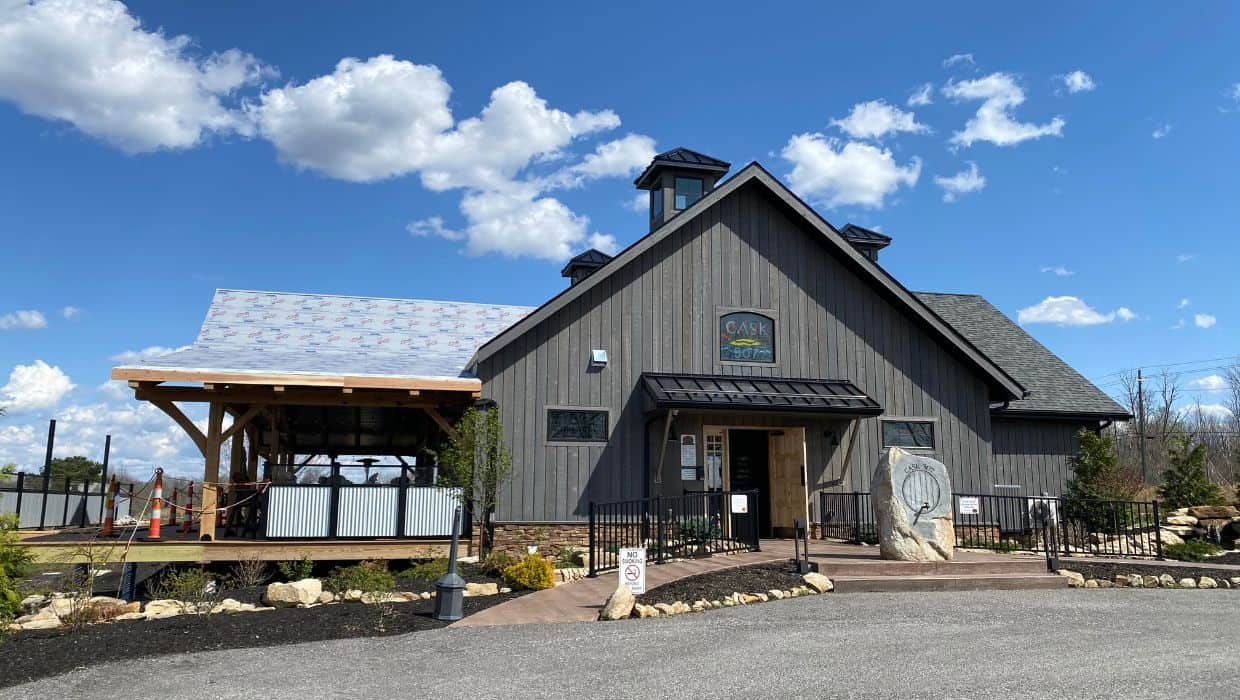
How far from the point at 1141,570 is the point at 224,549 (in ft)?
46.0

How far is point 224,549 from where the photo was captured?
46.0 feet

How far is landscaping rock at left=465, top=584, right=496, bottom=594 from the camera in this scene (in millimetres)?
12148

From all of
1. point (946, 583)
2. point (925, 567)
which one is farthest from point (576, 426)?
point (946, 583)

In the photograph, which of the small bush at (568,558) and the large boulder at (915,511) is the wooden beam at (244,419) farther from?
the large boulder at (915,511)

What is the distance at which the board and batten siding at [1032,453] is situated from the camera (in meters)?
20.2

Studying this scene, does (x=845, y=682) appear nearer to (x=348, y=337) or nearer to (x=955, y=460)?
(x=955, y=460)

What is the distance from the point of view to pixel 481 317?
21141 mm

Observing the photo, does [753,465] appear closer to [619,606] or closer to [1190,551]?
[1190,551]

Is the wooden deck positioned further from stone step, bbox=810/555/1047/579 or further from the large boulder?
the large boulder

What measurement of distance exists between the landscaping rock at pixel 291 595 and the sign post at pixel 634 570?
4.02 metres

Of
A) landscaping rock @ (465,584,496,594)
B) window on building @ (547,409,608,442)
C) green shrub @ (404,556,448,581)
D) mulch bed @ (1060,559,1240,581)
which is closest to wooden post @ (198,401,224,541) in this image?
green shrub @ (404,556,448,581)

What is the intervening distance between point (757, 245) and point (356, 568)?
10.0m

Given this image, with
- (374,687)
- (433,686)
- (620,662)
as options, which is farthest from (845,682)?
(374,687)

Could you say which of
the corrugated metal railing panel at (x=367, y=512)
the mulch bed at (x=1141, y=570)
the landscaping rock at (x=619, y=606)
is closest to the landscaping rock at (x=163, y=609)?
the corrugated metal railing panel at (x=367, y=512)
